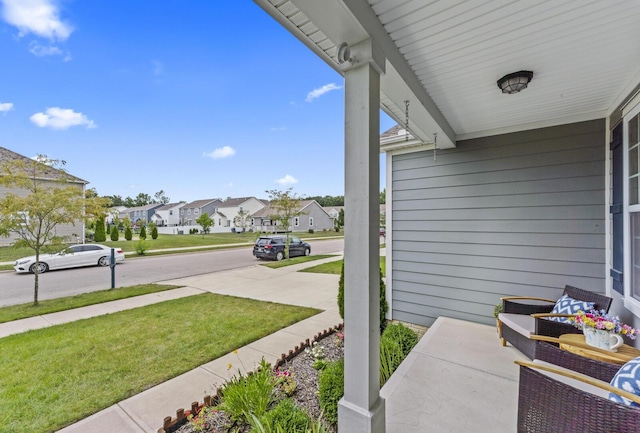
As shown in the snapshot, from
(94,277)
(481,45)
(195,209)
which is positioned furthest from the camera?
(195,209)

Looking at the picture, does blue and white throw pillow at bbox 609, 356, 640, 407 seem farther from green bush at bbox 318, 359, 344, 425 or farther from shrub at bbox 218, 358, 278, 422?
shrub at bbox 218, 358, 278, 422

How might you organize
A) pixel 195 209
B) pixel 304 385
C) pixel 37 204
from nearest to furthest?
pixel 304 385, pixel 37 204, pixel 195 209

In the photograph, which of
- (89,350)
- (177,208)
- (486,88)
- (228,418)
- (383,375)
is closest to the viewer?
(228,418)

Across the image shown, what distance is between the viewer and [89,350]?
11.8 feet

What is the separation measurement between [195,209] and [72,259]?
3124 centimetres

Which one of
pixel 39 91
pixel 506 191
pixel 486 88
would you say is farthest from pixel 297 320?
pixel 39 91

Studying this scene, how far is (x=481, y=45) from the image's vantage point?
1911 mm

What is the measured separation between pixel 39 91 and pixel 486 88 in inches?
688

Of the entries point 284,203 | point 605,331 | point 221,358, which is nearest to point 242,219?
point 284,203

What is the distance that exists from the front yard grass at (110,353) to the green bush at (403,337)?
6.15ft

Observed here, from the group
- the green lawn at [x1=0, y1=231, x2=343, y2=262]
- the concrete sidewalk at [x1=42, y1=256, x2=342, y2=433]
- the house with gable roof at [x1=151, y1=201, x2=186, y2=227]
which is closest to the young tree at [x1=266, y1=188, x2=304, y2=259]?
the concrete sidewalk at [x1=42, y1=256, x2=342, y2=433]

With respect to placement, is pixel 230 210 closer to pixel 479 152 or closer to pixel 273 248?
pixel 273 248

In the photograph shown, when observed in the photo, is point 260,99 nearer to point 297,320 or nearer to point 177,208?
point 297,320

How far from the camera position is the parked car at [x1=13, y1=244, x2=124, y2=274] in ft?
30.1
